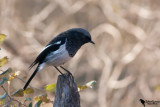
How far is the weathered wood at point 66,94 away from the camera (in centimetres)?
254

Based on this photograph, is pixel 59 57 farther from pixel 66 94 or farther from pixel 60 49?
pixel 66 94

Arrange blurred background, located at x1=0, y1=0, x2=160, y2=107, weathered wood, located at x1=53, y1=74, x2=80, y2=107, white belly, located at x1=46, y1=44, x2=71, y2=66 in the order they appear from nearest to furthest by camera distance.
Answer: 1. weathered wood, located at x1=53, y1=74, x2=80, y2=107
2. white belly, located at x1=46, y1=44, x2=71, y2=66
3. blurred background, located at x1=0, y1=0, x2=160, y2=107

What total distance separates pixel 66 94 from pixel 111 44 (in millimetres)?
5952

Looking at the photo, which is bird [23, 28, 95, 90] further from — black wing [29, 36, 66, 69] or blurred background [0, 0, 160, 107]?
blurred background [0, 0, 160, 107]

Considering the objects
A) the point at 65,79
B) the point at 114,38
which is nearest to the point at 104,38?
the point at 114,38

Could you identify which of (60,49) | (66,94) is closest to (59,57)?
(60,49)

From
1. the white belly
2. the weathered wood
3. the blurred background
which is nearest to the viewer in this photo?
the weathered wood

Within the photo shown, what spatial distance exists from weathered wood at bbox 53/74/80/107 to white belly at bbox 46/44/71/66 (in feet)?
3.58

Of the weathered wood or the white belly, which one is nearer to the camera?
the weathered wood

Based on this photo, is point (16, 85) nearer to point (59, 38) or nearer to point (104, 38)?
point (104, 38)

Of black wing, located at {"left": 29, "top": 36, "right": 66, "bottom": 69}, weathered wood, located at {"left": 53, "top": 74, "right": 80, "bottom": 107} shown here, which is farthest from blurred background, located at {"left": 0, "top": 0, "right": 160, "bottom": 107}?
weathered wood, located at {"left": 53, "top": 74, "right": 80, "bottom": 107}

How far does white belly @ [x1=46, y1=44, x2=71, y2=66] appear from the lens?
382 cm

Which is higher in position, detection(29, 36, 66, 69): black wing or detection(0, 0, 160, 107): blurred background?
detection(0, 0, 160, 107): blurred background

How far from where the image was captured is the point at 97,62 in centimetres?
844
